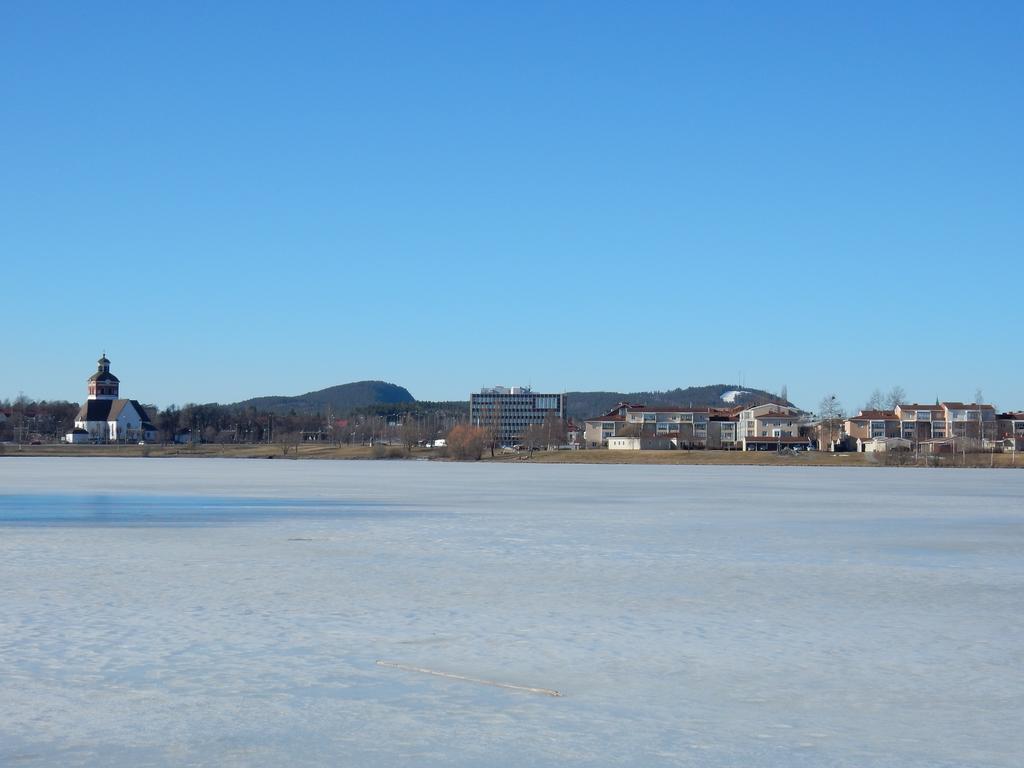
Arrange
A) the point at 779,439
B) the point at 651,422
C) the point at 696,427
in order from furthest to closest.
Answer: the point at 696,427 → the point at 651,422 → the point at 779,439

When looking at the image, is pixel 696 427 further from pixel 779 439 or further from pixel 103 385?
pixel 103 385

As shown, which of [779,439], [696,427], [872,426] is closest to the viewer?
[779,439]

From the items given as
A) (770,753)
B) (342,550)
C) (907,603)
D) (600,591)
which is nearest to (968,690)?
(770,753)

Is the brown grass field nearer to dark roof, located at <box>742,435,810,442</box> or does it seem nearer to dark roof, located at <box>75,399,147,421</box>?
dark roof, located at <box>742,435,810,442</box>

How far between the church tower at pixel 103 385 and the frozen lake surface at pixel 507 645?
154 m

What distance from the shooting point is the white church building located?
16277 centimetres

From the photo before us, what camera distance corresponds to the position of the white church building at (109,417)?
6408 inches

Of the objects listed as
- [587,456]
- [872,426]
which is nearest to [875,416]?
[872,426]

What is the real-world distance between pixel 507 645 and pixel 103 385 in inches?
6631

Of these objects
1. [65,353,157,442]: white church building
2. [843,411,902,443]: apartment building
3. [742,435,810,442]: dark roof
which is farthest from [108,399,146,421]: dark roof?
[843,411,902,443]: apartment building

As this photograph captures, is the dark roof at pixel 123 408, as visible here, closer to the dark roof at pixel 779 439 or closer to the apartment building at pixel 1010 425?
the dark roof at pixel 779 439

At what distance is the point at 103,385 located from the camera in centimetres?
16900

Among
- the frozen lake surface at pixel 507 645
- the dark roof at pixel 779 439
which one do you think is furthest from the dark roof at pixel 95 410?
the frozen lake surface at pixel 507 645

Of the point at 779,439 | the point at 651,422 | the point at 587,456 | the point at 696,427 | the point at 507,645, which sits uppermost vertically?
the point at 651,422
